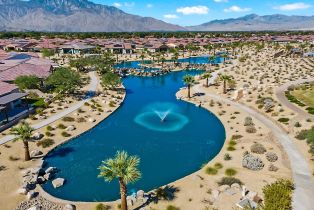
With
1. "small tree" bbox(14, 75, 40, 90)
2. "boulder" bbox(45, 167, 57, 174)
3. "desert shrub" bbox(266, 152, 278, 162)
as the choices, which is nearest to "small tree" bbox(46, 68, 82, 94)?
"small tree" bbox(14, 75, 40, 90)

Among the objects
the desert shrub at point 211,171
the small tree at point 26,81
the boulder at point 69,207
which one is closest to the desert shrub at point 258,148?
the desert shrub at point 211,171

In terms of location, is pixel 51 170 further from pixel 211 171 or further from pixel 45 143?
pixel 211 171

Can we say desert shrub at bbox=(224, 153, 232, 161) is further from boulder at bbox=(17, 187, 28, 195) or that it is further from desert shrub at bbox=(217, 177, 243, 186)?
boulder at bbox=(17, 187, 28, 195)

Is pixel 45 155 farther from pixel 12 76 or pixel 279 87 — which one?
pixel 279 87

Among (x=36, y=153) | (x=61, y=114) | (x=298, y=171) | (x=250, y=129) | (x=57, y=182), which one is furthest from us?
(x=61, y=114)

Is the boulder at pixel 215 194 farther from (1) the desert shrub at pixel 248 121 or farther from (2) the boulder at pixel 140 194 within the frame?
(1) the desert shrub at pixel 248 121

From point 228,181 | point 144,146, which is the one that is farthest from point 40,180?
point 228,181

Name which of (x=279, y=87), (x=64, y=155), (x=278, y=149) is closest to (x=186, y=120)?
(x=278, y=149)
